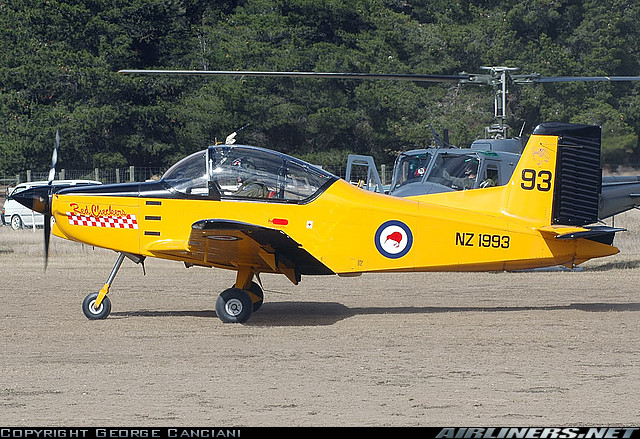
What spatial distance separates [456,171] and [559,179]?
4457 millimetres

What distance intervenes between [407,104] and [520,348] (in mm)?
34024

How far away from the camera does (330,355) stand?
9352 millimetres

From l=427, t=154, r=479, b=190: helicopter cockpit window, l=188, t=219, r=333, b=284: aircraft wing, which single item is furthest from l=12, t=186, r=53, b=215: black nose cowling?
l=427, t=154, r=479, b=190: helicopter cockpit window

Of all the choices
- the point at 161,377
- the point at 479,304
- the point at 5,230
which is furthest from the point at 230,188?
the point at 5,230

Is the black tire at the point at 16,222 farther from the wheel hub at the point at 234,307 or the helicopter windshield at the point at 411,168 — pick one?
the wheel hub at the point at 234,307

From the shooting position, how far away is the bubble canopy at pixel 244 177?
11.1 metres

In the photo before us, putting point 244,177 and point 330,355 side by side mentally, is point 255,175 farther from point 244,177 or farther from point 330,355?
point 330,355

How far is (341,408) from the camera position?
22.9ft

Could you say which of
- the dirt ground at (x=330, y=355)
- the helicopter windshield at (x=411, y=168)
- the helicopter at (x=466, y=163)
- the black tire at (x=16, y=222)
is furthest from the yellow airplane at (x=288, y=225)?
the black tire at (x=16, y=222)

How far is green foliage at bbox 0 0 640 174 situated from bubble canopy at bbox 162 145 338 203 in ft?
97.9

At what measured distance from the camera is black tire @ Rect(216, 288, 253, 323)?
11.3m

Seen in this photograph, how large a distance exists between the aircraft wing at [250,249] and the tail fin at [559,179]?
294 centimetres

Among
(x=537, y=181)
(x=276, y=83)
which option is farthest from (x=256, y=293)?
(x=276, y=83)

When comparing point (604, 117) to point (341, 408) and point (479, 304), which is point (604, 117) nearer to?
point (479, 304)
